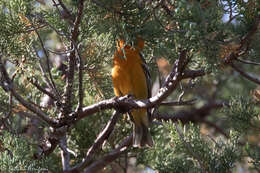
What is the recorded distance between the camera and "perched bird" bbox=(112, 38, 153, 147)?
14.7 ft

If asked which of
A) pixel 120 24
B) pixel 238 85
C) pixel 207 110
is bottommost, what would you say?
pixel 207 110

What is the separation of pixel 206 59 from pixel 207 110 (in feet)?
18.4

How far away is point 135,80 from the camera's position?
4.64 meters

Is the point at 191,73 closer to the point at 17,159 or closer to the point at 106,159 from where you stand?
the point at 17,159

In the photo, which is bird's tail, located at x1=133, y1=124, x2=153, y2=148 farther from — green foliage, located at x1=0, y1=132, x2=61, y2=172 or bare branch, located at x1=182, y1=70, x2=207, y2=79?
bare branch, located at x1=182, y1=70, x2=207, y2=79

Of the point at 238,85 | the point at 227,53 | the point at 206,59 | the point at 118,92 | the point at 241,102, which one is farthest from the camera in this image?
the point at 238,85

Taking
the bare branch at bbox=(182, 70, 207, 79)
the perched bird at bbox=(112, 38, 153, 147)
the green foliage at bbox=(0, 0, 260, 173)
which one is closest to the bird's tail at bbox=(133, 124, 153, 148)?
the perched bird at bbox=(112, 38, 153, 147)

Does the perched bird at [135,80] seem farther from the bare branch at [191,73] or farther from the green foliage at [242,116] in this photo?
the bare branch at [191,73]

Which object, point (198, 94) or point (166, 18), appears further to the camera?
point (198, 94)

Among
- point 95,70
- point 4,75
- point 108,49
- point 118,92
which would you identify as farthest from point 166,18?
point 118,92

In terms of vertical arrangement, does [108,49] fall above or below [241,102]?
above

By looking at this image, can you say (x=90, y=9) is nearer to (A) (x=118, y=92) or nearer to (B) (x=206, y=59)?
(B) (x=206, y=59)

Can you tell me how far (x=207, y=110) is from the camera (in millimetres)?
7969

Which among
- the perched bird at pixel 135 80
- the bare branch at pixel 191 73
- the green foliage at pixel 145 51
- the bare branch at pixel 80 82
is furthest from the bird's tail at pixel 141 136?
the bare branch at pixel 191 73
